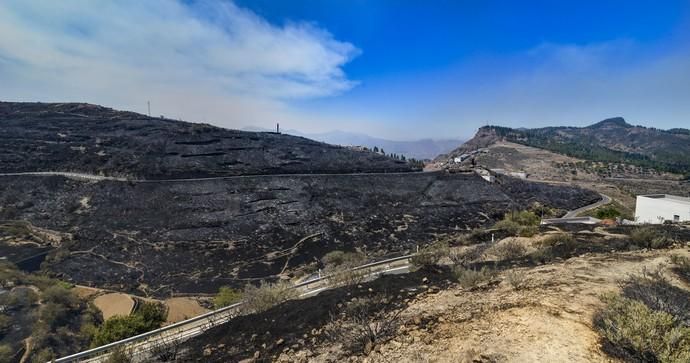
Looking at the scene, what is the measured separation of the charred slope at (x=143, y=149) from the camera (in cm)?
4044

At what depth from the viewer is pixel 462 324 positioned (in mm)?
6590

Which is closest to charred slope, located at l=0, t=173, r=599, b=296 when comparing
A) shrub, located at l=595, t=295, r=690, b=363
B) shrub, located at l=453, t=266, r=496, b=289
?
shrub, located at l=453, t=266, r=496, b=289

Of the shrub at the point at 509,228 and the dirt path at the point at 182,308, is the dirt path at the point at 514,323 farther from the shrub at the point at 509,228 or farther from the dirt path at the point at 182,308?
the dirt path at the point at 182,308

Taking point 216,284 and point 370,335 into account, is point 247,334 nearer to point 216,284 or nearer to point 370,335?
point 370,335

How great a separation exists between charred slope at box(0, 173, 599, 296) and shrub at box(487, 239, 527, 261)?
14.1 metres

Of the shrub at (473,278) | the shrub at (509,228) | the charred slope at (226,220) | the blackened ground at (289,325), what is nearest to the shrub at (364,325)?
the blackened ground at (289,325)

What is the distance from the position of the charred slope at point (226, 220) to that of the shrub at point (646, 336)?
70.5 ft

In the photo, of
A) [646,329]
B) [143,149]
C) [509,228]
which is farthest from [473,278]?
[143,149]

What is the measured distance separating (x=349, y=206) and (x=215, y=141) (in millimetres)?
27667

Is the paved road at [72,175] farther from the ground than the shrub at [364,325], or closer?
farther from the ground

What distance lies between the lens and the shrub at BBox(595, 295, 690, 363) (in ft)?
14.9

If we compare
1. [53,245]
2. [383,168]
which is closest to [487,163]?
[383,168]

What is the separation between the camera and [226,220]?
32.9 meters

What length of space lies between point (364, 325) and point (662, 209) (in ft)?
117
